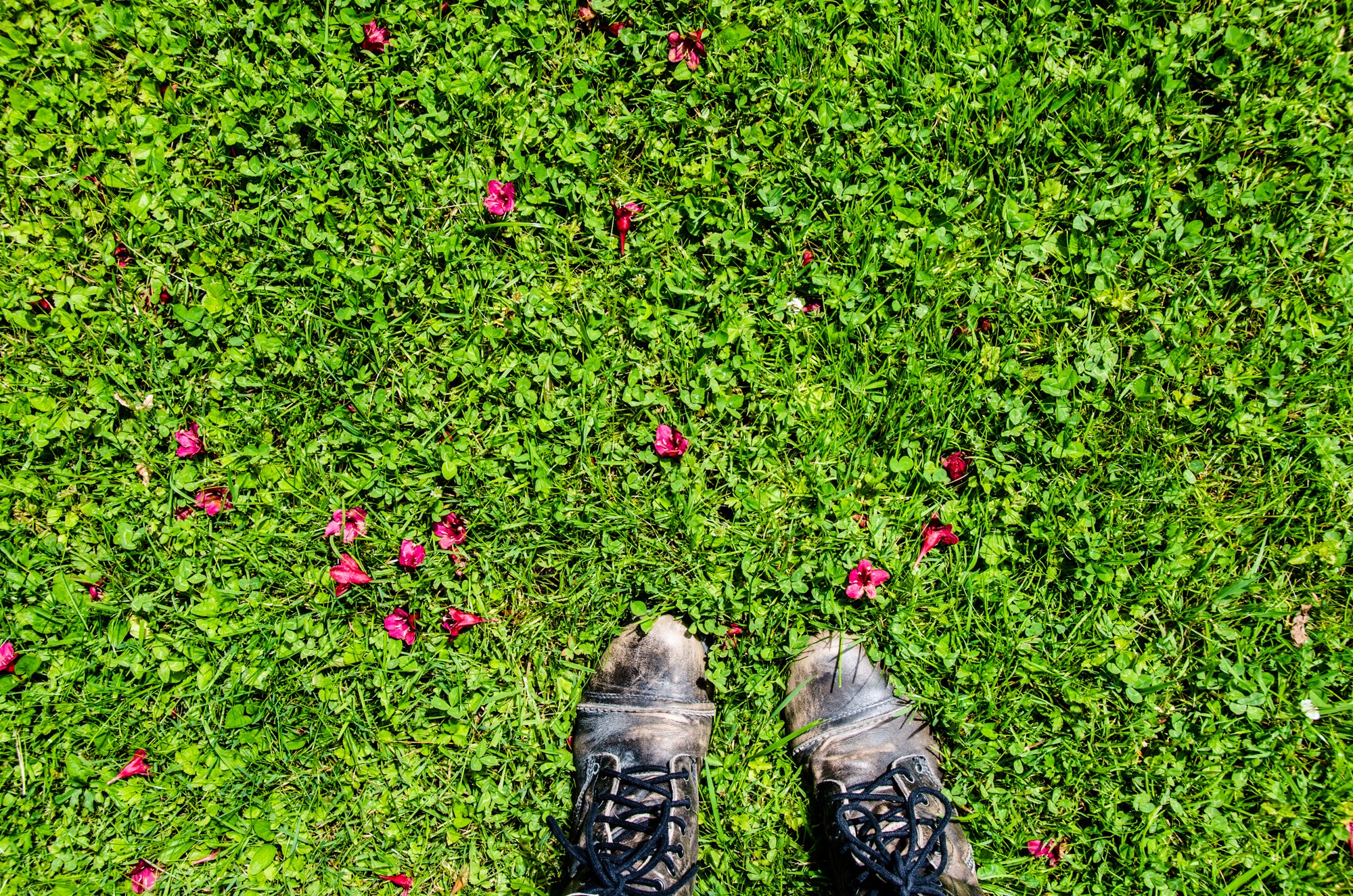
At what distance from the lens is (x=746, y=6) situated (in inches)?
117

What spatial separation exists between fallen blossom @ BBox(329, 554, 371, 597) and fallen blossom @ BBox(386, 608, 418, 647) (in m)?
0.16

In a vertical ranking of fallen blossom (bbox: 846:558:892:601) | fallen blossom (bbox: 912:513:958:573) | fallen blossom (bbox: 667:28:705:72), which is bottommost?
fallen blossom (bbox: 846:558:892:601)

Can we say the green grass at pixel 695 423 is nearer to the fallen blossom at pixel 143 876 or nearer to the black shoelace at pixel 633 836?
the fallen blossom at pixel 143 876

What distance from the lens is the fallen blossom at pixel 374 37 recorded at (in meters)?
2.99

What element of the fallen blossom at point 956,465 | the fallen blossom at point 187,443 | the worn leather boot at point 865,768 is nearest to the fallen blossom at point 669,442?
the worn leather boot at point 865,768

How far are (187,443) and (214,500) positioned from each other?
0.23 m

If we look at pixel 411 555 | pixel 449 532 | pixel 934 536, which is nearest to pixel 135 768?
pixel 411 555

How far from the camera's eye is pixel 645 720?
9.09 feet

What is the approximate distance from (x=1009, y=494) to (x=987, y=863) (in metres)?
1.29

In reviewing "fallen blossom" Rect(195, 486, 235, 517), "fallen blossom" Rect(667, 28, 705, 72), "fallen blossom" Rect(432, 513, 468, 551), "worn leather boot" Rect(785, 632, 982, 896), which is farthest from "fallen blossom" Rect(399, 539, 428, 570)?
"fallen blossom" Rect(667, 28, 705, 72)

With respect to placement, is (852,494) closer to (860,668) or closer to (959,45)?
(860,668)

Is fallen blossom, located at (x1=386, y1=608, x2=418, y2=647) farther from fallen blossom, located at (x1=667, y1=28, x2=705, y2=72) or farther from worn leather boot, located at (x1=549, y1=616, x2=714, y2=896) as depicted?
fallen blossom, located at (x1=667, y1=28, x2=705, y2=72)

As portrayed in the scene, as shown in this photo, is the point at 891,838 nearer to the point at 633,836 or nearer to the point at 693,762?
the point at 693,762

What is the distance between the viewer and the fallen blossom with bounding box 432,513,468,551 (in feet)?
9.35
